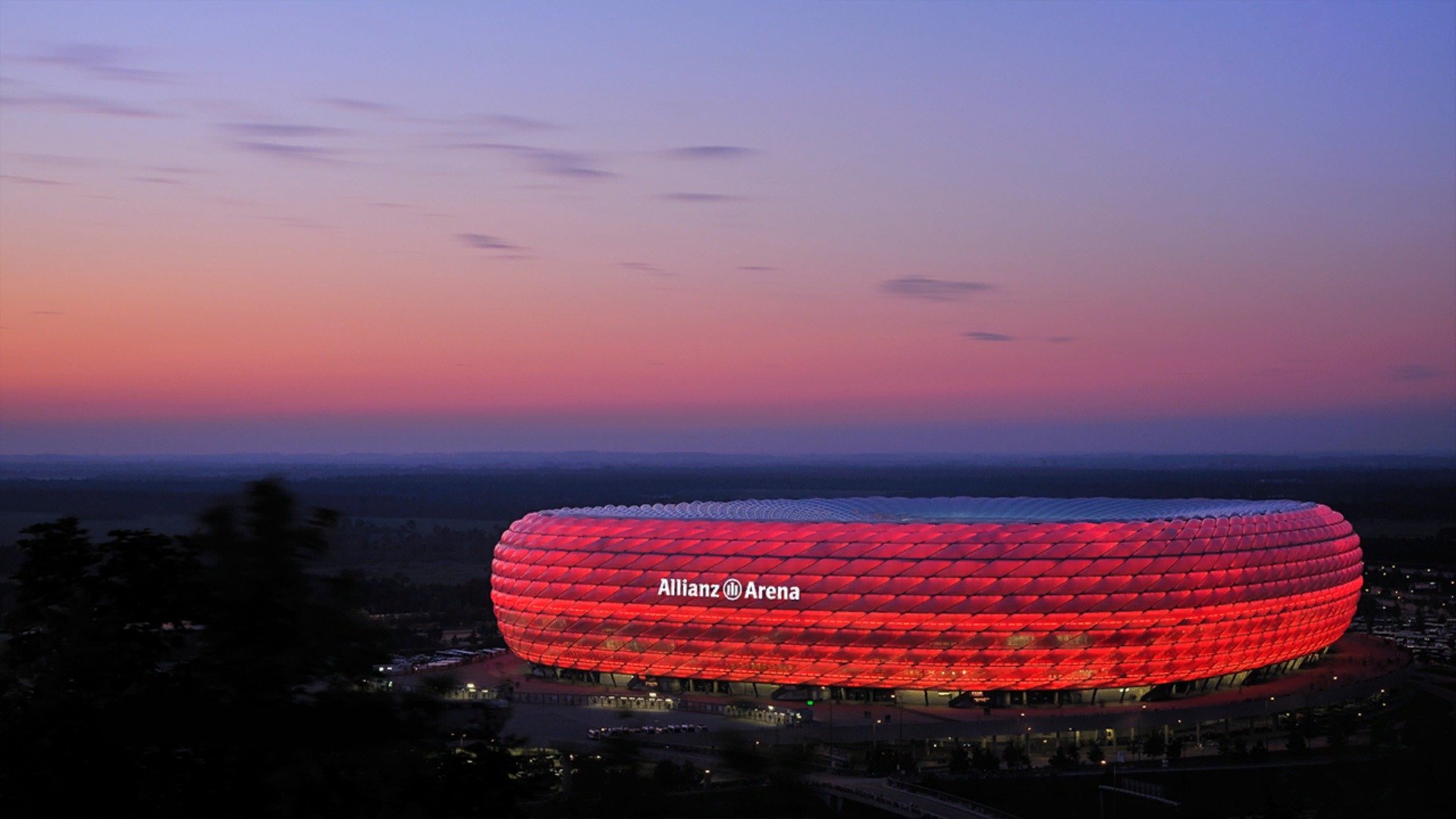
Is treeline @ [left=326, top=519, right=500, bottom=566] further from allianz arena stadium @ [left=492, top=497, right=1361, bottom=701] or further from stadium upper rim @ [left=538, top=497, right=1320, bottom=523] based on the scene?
allianz arena stadium @ [left=492, top=497, right=1361, bottom=701]

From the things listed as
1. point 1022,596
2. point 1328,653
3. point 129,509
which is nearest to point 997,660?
point 1022,596

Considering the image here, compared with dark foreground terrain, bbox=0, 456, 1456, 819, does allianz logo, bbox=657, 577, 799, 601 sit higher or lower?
lower

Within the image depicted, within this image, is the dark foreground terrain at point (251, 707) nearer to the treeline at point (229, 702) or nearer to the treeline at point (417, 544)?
the treeline at point (229, 702)

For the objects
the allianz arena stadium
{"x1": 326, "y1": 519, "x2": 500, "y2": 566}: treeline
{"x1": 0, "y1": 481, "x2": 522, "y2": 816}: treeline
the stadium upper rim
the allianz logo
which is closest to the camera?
{"x1": 0, "y1": 481, "x2": 522, "y2": 816}: treeline

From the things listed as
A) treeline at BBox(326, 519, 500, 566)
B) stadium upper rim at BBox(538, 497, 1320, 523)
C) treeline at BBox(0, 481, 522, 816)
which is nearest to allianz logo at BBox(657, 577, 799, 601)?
stadium upper rim at BBox(538, 497, 1320, 523)

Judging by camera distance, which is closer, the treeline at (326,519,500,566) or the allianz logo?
the allianz logo

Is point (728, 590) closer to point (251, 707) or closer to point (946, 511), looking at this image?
point (946, 511)

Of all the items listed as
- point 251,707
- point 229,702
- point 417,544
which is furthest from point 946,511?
point 417,544

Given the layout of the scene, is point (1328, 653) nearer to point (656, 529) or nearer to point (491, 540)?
point (656, 529)
